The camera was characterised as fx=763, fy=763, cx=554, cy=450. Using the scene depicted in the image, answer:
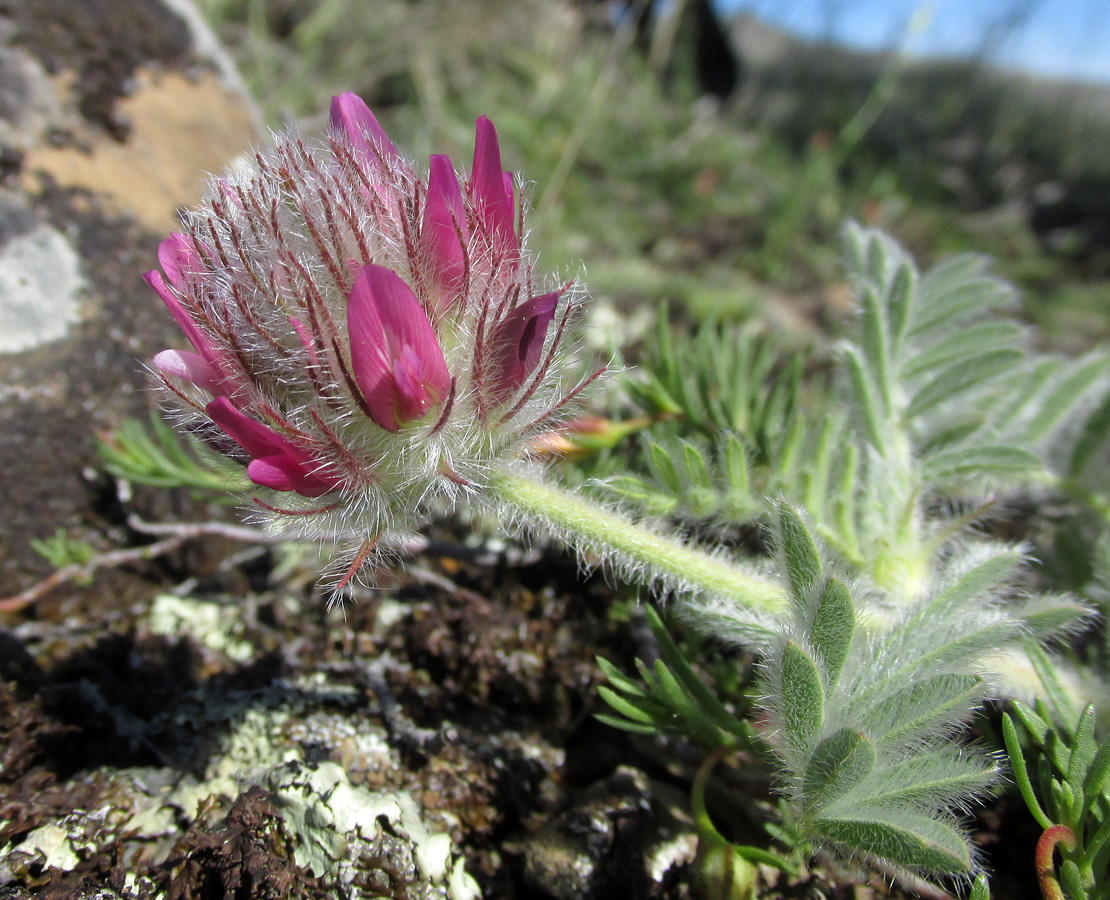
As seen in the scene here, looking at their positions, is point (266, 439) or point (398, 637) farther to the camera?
point (398, 637)

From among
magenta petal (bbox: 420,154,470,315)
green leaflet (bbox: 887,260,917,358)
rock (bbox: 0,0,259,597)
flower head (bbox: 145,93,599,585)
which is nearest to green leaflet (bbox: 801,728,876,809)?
flower head (bbox: 145,93,599,585)

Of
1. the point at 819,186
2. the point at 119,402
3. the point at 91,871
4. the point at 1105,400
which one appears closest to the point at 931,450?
the point at 1105,400

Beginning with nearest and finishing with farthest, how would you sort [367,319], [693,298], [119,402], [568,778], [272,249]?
[367,319] < [272,249] < [568,778] < [119,402] < [693,298]

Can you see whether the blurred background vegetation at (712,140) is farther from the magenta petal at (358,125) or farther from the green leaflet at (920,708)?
the green leaflet at (920,708)

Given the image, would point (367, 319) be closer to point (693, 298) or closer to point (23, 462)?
point (23, 462)

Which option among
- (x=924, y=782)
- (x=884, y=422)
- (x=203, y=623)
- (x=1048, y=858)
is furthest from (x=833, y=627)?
(x=203, y=623)

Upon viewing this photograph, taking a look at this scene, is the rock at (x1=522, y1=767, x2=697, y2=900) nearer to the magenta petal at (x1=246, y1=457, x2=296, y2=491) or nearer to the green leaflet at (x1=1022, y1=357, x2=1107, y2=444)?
the magenta petal at (x1=246, y1=457, x2=296, y2=491)

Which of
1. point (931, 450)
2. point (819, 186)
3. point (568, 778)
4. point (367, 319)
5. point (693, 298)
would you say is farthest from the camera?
point (819, 186)
